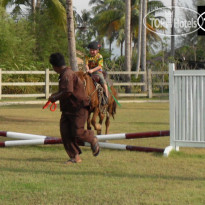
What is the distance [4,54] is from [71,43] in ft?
42.5

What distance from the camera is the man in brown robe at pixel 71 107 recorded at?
24.5 feet

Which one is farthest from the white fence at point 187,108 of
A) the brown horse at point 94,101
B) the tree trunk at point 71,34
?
the tree trunk at point 71,34

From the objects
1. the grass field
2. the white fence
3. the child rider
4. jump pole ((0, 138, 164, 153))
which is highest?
the child rider

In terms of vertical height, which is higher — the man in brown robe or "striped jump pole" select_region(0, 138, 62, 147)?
the man in brown robe

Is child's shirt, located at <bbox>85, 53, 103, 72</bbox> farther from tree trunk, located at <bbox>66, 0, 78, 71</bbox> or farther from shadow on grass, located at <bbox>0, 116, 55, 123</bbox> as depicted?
tree trunk, located at <bbox>66, 0, 78, 71</bbox>

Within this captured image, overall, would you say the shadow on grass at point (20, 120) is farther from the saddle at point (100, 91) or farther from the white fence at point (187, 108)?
the white fence at point (187, 108)

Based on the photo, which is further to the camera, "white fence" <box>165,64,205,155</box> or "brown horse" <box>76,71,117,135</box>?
"brown horse" <box>76,71,117,135</box>

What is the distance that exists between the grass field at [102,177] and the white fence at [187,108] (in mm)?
283

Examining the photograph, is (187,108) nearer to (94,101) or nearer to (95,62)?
(94,101)

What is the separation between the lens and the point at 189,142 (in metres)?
8.59

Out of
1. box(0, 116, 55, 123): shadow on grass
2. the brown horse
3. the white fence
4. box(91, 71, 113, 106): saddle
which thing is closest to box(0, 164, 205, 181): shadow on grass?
the white fence

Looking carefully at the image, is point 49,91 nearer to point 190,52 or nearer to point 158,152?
point 158,152

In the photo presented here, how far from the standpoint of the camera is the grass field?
5.54 m

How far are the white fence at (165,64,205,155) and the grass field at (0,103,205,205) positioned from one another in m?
0.28
